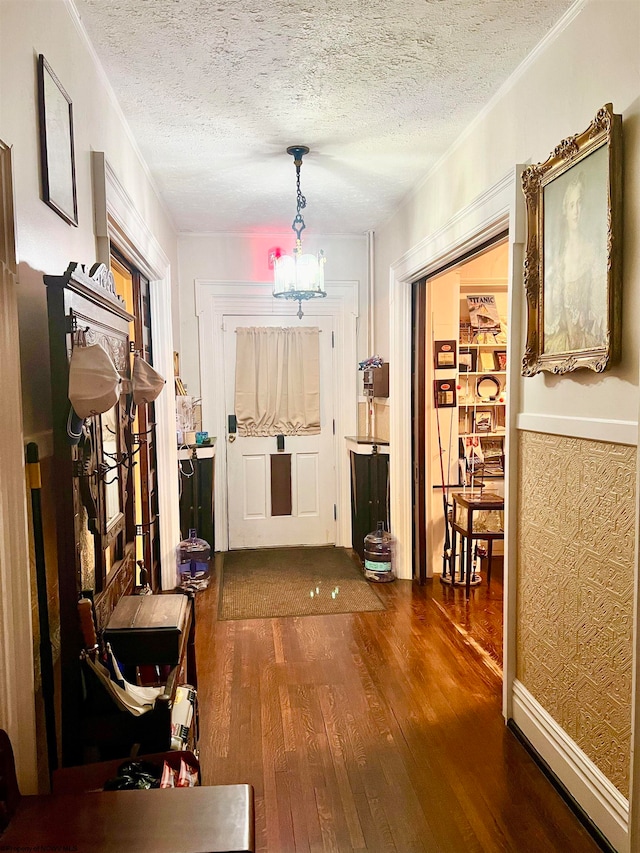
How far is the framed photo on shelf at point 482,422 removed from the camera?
15.9ft

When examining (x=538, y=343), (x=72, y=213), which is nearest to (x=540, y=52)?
(x=538, y=343)

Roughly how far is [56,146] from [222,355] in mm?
3452

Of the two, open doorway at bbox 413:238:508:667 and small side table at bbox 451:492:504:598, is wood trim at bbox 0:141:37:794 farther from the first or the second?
small side table at bbox 451:492:504:598

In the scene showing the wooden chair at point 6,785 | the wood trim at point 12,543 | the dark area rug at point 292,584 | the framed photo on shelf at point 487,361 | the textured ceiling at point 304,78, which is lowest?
the dark area rug at point 292,584

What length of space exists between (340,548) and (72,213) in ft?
13.1

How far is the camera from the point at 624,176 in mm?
1850

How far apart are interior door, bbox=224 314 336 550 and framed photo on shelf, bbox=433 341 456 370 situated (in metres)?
1.13

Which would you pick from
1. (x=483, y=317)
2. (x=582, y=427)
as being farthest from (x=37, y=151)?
(x=483, y=317)

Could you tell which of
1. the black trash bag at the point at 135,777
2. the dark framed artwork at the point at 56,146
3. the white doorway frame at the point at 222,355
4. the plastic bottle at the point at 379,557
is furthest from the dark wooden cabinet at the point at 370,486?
the black trash bag at the point at 135,777

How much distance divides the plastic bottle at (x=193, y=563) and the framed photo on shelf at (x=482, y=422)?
2.25m

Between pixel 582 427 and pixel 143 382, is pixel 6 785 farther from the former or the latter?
pixel 582 427

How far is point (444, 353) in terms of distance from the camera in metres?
4.57

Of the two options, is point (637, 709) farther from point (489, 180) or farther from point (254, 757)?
point (489, 180)

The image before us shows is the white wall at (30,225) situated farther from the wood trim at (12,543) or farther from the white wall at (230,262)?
the white wall at (230,262)
